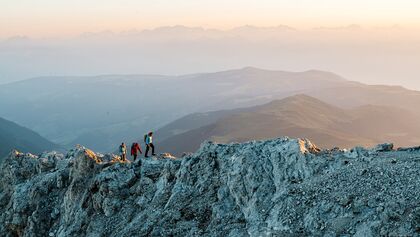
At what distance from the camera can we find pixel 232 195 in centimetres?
3275

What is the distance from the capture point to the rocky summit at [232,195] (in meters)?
25.8

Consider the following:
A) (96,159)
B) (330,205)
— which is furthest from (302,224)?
(96,159)

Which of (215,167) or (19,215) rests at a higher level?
(215,167)

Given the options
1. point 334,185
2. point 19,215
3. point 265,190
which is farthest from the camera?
point 19,215

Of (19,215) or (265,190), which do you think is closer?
(265,190)

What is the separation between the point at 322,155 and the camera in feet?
108

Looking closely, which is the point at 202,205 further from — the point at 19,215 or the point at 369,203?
the point at 19,215

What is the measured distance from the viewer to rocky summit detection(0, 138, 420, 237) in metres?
25.8

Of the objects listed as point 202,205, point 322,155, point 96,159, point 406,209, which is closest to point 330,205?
point 406,209

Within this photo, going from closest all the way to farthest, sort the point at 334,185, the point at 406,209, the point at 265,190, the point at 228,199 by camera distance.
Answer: the point at 406,209, the point at 334,185, the point at 265,190, the point at 228,199

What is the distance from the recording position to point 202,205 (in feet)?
110

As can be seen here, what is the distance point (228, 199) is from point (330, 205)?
28.0 ft

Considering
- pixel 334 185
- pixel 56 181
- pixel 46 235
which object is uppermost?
pixel 334 185

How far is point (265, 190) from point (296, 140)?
540 cm
